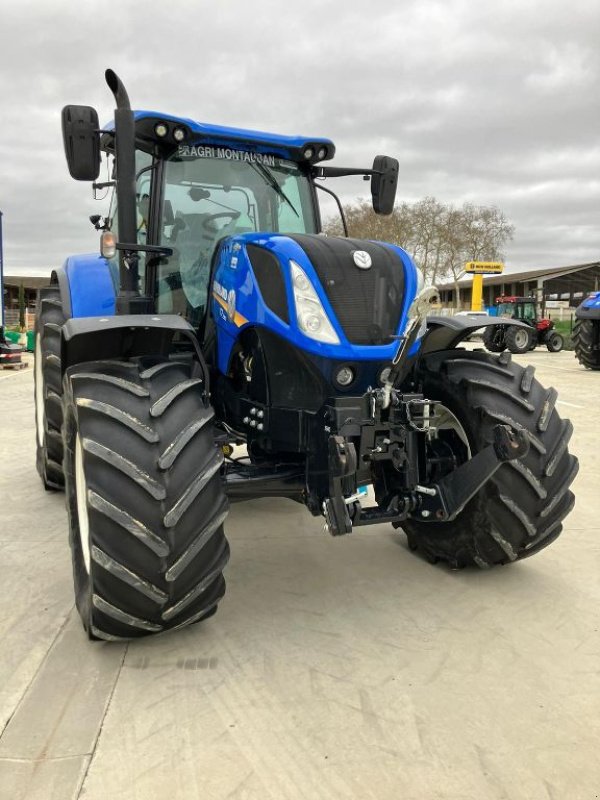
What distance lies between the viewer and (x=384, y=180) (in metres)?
3.91

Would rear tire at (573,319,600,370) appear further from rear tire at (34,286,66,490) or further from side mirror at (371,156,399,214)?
rear tire at (34,286,66,490)

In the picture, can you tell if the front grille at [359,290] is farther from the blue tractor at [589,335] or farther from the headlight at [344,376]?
the blue tractor at [589,335]

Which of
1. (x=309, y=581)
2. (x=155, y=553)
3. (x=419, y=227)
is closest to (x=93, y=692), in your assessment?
(x=155, y=553)

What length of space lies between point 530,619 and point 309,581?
1074mm

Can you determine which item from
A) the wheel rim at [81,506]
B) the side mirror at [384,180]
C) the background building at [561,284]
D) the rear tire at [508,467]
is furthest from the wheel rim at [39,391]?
the background building at [561,284]

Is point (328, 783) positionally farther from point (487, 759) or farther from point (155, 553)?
point (155, 553)

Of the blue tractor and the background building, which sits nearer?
the blue tractor

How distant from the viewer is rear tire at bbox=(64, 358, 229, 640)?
238 centimetres

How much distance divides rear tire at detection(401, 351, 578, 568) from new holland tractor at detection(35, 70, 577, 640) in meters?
0.01

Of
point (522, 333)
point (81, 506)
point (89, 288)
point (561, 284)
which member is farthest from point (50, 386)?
point (561, 284)

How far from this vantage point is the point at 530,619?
295cm

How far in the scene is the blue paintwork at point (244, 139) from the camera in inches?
135

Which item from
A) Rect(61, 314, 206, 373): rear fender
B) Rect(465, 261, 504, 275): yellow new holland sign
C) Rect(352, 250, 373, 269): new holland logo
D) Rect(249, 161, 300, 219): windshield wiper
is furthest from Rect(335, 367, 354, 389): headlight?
Rect(465, 261, 504, 275): yellow new holland sign

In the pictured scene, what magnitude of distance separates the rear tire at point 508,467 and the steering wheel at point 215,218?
144 centimetres
